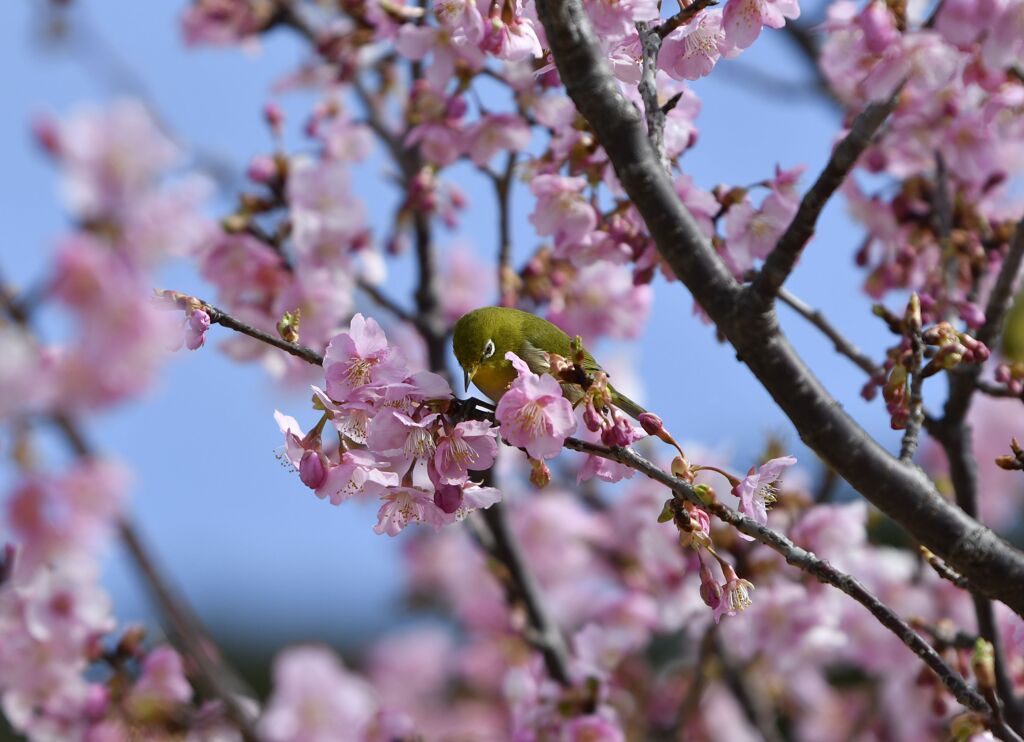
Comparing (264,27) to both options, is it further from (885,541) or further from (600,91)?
(885,541)

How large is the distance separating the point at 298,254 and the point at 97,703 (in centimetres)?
143

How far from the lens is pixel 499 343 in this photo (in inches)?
90.6

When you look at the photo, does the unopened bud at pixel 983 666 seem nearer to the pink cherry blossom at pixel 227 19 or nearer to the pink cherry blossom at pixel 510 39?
the pink cherry blossom at pixel 510 39

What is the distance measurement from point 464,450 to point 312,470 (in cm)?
25

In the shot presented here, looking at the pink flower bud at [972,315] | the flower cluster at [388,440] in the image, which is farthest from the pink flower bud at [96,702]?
the pink flower bud at [972,315]

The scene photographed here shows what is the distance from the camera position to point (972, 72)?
82.1 inches

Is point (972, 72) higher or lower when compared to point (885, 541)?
lower

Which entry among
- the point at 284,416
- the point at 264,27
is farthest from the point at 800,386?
the point at 264,27

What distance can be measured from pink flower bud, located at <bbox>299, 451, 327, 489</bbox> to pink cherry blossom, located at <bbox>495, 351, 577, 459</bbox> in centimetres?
30

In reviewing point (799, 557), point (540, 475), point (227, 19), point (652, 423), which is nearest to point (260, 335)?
point (540, 475)

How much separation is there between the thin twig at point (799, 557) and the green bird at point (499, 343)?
0.57 meters

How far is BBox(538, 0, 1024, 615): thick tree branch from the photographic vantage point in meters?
1.51

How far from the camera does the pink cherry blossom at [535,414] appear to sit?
1602 mm

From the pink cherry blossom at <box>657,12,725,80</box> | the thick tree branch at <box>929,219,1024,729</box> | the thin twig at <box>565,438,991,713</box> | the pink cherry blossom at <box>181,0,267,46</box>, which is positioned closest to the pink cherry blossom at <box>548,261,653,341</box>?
the thick tree branch at <box>929,219,1024,729</box>
